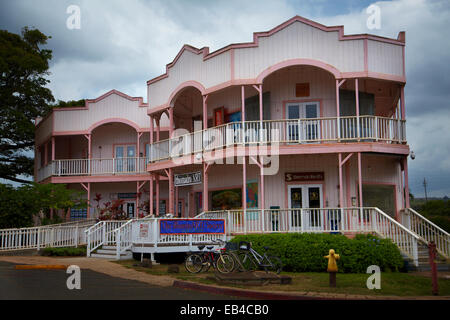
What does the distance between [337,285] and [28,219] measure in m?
16.5

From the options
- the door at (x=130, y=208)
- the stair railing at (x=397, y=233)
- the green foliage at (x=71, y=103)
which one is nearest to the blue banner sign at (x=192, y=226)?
the stair railing at (x=397, y=233)

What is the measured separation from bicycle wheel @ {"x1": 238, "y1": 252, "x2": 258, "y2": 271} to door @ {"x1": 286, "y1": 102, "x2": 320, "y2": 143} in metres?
6.12

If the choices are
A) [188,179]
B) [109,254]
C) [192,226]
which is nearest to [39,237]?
[109,254]

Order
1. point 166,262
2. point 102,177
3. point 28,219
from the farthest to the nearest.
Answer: point 102,177
point 28,219
point 166,262

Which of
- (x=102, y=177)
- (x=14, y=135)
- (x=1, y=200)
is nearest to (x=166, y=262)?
(x=1, y=200)

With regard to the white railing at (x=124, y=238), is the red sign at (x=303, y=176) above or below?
above

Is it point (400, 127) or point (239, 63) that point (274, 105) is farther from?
point (400, 127)

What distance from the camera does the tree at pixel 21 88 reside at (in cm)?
3269

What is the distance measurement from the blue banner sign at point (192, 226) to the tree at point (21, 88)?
19223 millimetres

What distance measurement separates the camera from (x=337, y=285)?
12.0 meters

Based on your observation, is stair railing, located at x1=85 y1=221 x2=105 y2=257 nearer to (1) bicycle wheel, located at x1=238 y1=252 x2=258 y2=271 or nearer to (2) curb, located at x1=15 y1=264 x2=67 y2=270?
(2) curb, located at x1=15 y1=264 x2=67 y2=270

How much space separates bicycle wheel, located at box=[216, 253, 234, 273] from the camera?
1384cm

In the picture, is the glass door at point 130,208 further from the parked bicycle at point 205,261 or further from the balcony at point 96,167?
the parked bicycle at point 205,261

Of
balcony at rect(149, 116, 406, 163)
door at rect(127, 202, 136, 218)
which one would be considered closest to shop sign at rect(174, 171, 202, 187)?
balcony at rect(149, 116, 406, 163)
